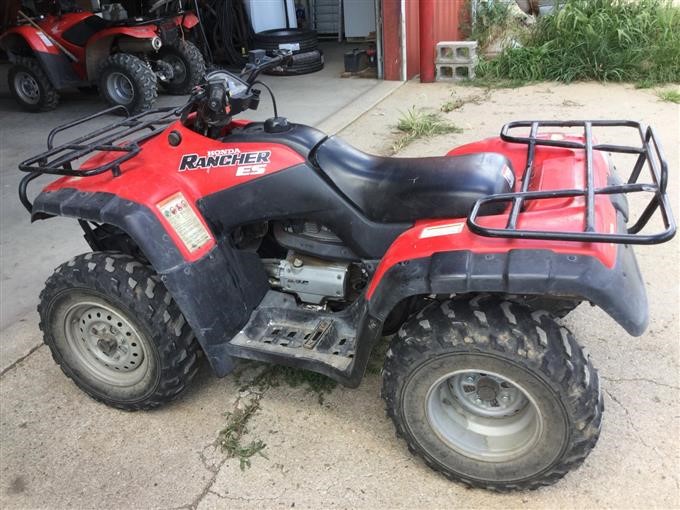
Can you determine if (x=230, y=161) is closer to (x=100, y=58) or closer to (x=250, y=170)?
(x=250, y=170)

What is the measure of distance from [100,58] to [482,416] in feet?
22.4

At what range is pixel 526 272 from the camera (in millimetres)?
1798

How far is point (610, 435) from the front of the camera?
2430mm

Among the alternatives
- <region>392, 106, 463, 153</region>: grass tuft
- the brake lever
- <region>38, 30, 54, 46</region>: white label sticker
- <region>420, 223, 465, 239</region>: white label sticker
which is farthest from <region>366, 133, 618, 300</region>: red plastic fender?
<region>38, 30, 54, 46</region>: white label sticker

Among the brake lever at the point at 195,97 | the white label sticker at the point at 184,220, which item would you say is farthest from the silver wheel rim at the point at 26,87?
the white label sticker at the point at 184,220

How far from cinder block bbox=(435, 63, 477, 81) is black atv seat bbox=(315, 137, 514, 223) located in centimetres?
576

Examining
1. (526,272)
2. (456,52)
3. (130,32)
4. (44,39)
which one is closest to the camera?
(526,272)

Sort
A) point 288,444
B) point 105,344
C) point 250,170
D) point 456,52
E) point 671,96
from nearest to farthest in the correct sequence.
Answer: point 250,170, point 288,444, point 105,344, point 671,96, point 456,52

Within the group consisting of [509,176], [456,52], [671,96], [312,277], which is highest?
[509,176]

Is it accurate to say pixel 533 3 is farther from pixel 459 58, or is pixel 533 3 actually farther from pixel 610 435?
pixel 610 435

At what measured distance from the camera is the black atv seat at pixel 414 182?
2188 millimetres

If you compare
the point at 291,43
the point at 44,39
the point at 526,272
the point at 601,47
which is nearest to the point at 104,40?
the point at 44,39

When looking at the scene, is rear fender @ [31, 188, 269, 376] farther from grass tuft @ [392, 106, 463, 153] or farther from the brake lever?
grass tuft @ [392, 106, 463, 153]

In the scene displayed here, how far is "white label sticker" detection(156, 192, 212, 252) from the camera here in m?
2.38
